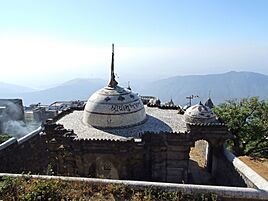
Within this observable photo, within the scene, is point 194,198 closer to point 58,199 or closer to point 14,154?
point 58,199

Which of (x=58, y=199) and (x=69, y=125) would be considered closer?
(x=58, y=199)

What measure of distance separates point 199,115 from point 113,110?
6.43m

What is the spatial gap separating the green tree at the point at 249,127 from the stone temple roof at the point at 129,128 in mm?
4862

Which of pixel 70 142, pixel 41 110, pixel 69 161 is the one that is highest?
pixel 70 142

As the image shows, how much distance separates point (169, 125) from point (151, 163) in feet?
11.3

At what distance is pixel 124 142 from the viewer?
810 inches

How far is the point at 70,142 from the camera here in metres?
21.2

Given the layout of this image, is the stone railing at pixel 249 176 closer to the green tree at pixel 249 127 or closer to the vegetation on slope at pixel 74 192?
the vegetation on slope at pixel 74 192

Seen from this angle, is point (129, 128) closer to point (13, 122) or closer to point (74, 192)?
point (74, 192)

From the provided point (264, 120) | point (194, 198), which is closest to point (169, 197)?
point (194, 198)

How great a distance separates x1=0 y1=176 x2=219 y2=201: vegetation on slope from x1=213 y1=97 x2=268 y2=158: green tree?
518 inches

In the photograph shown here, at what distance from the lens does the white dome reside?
23391 millimetres

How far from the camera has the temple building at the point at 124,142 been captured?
21.1m

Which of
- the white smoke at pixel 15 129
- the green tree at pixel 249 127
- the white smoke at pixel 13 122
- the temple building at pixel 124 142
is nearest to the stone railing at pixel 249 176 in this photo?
the temple building at pixel 124 142
